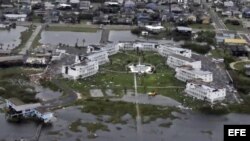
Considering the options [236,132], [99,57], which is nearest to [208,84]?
[99,57]

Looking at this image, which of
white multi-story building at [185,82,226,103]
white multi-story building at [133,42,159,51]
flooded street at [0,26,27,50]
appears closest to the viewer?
white multi-story building at [185,82,226,103]

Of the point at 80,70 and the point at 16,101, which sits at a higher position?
the point at 80,70

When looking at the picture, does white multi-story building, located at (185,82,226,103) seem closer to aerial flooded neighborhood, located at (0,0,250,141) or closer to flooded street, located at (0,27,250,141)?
aerial flooded neighborhood, located at (0,0,250,141)

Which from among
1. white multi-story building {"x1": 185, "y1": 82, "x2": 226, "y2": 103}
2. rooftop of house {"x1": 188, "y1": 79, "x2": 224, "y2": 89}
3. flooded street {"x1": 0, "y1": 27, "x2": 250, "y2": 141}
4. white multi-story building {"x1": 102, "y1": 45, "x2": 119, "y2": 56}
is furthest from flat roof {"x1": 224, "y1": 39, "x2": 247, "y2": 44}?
flooded street {"x1": 0, "y1": 27, "x2": 250, "y2": 141}

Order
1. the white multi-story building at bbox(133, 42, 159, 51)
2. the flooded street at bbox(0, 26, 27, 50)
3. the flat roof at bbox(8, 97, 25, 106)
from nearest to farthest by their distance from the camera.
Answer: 1. the flat roof at bbox(8, 97, 25, 106)
2. the white multi-story building at bbox(133, 42, 159, 51)
3. the flooded street at bbox(0, 26, 27, 50)

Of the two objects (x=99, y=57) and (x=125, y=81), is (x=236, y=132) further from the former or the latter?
(x=99, y=57)

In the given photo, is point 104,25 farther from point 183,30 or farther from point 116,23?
point 183,30

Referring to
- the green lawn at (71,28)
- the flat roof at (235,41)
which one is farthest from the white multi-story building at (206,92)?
the green lawn at (71,28)

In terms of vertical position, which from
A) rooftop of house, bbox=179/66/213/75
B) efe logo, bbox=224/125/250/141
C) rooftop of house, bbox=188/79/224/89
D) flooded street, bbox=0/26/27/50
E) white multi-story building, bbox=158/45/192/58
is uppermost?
efe logo, bbox=224/125/250/141
